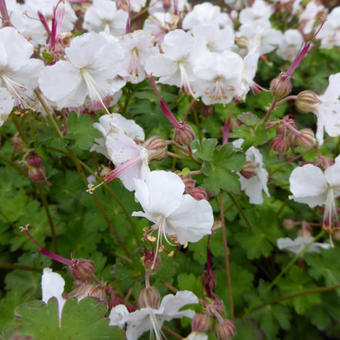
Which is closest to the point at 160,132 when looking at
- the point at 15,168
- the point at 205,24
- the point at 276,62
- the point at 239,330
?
the point at 205,24

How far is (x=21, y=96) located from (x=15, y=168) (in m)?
0.64

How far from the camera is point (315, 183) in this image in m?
1.24

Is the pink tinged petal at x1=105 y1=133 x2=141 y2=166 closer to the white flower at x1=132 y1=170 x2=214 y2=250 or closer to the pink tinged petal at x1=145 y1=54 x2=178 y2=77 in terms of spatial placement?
the white flower at x1=132 y1=170 x2=214 y2=250

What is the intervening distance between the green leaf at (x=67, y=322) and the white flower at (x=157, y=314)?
0.10m

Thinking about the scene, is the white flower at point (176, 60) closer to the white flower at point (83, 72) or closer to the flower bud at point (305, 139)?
the white flower at point (83, 72)

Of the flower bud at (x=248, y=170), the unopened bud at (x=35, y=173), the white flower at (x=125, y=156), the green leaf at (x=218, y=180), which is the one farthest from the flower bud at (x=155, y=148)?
the unopened bud at (x=35, y=173)

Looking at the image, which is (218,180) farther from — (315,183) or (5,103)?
(5,103)

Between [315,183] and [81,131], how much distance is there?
0.92m

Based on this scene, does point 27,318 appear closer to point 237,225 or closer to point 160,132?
point 237,225

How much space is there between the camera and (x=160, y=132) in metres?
2.25

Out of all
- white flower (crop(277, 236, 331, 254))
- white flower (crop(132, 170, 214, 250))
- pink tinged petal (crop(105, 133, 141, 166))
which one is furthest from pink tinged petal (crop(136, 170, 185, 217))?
white flower (crop(277, 236, 331, 254))

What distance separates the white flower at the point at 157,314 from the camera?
104 centimetres

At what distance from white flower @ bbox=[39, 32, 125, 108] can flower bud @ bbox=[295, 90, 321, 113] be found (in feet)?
2.28

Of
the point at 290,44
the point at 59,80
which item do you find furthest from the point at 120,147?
the point at 290,44
